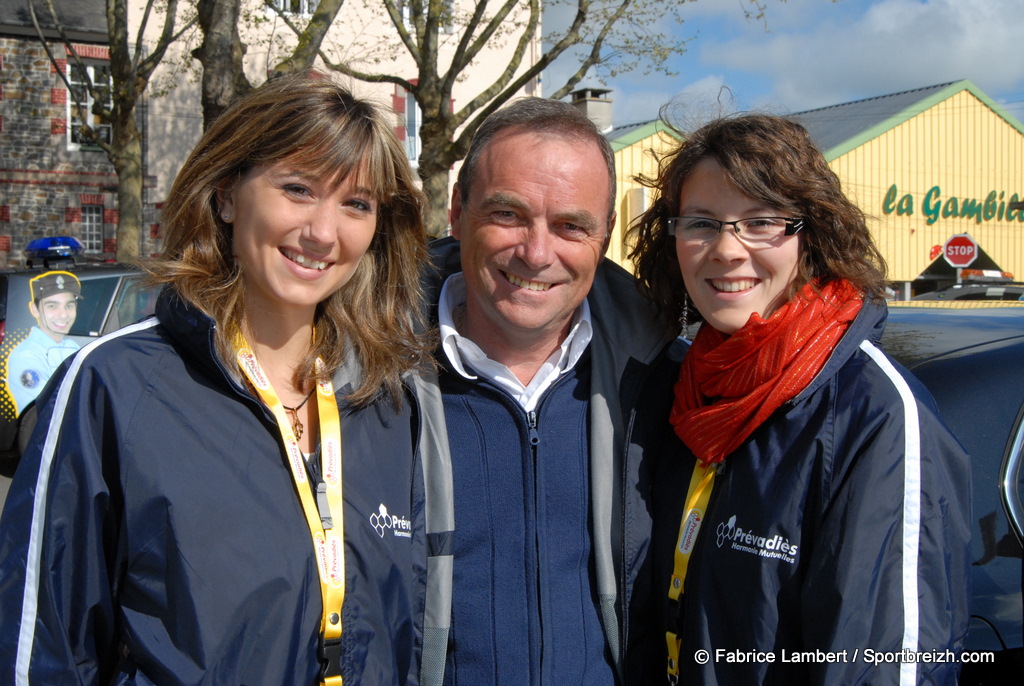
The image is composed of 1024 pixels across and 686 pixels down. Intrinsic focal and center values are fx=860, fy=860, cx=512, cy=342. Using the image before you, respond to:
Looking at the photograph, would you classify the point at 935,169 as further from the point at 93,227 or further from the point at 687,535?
the point at 687,535

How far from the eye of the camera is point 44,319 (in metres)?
7.42

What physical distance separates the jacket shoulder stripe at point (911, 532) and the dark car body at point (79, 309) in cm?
677

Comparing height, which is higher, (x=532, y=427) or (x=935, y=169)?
(x=935, y=169)

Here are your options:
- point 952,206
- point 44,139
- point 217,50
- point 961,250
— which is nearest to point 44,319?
point 217,50

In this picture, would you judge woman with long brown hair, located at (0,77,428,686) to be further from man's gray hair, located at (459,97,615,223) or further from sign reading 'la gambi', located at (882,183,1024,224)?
sign reading 'la gambi', located at (882,183,1024,224)

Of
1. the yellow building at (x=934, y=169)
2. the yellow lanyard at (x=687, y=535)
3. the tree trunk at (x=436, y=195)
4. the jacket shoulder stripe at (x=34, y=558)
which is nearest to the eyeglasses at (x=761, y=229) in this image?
the yellow lanyard at (x=687, y=535)

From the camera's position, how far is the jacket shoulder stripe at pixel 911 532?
1.73 m

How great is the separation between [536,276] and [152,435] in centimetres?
116

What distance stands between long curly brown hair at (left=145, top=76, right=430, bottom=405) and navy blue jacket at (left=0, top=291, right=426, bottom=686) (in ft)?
0.68

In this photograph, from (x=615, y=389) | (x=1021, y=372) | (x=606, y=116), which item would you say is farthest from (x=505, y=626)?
(x=606, y=116)

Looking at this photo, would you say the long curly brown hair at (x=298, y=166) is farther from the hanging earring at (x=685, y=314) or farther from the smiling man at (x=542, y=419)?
the hanging earring at (x=685, y=314)

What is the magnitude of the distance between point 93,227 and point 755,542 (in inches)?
893

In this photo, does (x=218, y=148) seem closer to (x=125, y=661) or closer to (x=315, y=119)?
(x=315, y=119)

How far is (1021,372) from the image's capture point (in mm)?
2359
